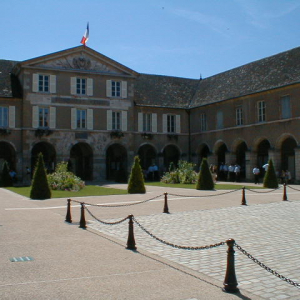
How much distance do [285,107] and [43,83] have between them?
19371 mm

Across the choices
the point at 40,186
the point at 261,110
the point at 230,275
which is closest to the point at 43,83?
the point at 40,186

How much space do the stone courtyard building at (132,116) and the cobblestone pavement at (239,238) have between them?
17.6m

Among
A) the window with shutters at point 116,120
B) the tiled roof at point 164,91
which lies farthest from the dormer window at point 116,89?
the tiled roof at point 164,91

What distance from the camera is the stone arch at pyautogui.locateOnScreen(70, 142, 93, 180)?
120 ft

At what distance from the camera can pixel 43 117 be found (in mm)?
34219

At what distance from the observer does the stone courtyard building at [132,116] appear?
3131cm

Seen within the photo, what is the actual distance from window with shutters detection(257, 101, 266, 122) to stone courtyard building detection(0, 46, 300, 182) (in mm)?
78

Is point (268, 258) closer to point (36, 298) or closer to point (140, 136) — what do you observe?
point (36, 298)

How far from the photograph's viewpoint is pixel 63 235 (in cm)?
Result: 982

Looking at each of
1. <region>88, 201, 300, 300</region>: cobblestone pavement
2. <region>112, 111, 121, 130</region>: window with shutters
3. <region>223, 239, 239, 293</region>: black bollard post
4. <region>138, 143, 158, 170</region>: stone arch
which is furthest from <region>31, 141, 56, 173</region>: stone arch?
<region>223, 239, 239, 293</region>: black bollard post

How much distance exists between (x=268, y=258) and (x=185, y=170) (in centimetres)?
2218

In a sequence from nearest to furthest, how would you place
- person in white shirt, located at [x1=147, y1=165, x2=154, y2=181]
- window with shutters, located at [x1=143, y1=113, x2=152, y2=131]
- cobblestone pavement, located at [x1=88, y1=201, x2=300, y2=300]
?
cobblestone pavement, located at [x1=88, y1=201, x2=300, y2=300] < person in white shirt, located at [x1=147, y1=165, x2=154, y2=181] < window with shutters, located at [x1=143, y1=113, x2=152, y2=131]

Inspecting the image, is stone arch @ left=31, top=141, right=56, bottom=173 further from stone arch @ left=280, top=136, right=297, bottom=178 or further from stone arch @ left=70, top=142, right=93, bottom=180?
stone arch @ left=280, top=136, right=297, bottom=178

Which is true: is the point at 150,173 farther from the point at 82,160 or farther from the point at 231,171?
the point at 231,171
